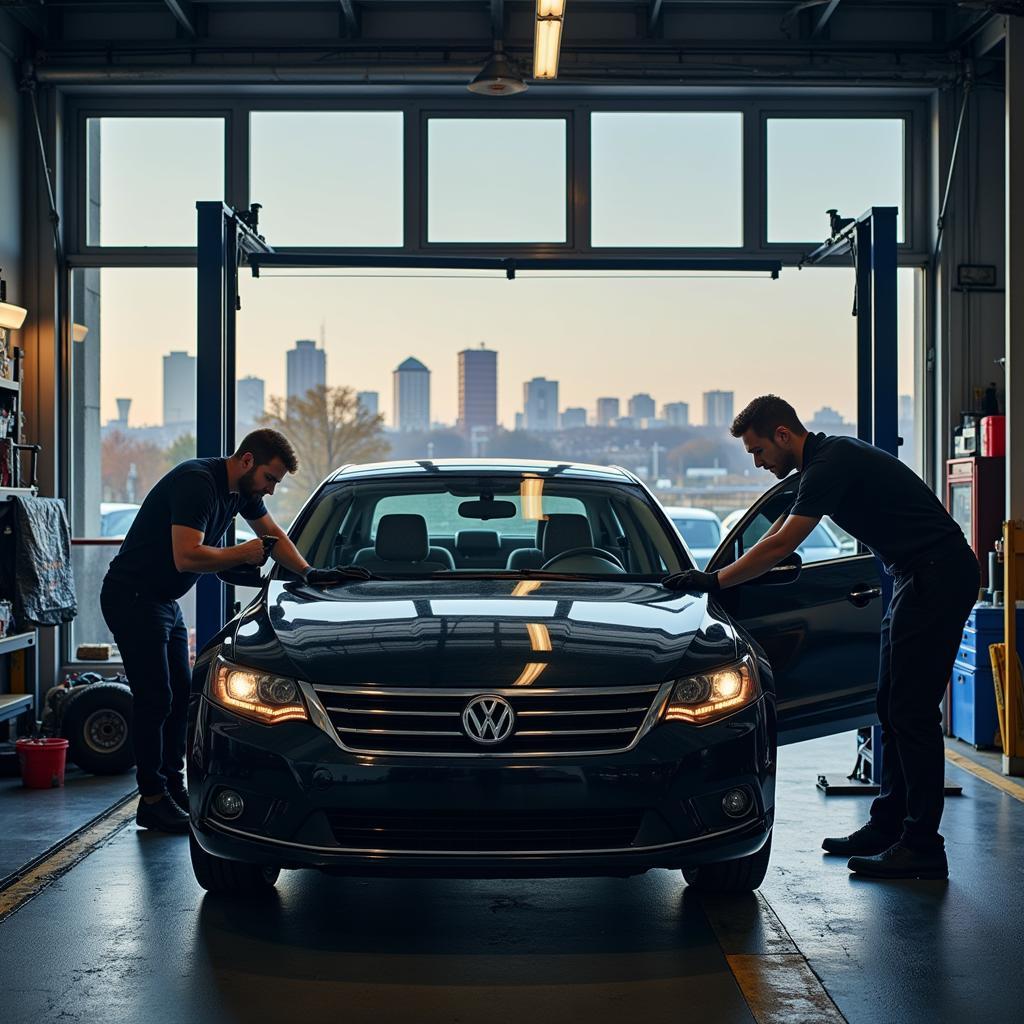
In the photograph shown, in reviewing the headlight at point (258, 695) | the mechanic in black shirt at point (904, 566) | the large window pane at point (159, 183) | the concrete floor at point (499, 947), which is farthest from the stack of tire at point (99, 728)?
the mechanic in black shirt at point (904, 566)

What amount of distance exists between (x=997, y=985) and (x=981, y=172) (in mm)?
7129

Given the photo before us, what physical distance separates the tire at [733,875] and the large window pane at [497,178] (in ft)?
19.9

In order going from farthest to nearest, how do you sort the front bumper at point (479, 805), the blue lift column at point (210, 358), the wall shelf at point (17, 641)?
1. the wall shelf at point (17, 641)
2. the blue lift column at point (210, 358)
3. the front bumper at point (479, 805)

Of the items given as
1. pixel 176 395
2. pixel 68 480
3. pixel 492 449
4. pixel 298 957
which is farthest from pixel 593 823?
pixel 492 449

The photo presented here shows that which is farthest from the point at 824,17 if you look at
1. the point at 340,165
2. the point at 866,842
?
the point at 866,842

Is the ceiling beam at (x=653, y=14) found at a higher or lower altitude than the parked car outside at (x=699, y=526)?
higher

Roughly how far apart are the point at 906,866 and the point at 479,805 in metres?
2.05

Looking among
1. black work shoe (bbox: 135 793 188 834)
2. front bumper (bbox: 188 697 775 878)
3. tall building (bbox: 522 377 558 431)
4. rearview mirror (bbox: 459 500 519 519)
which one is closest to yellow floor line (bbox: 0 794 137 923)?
black work shoe (bbox: 135 793 188 834)

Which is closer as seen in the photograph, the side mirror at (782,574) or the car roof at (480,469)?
the side mirror at (782,574)

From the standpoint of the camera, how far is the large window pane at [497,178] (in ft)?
32.1

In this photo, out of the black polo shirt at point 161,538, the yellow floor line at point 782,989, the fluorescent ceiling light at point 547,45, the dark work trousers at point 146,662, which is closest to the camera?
the yellow floor line at point 782,989

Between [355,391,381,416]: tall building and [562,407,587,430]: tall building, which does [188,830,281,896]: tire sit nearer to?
[562,407,587,430]: tall building

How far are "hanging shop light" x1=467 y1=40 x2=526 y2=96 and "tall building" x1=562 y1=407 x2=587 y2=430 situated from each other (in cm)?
610

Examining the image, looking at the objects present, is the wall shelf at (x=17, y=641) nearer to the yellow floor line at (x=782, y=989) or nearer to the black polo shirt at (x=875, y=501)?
the black polo shirt at (x=875, y=501)
